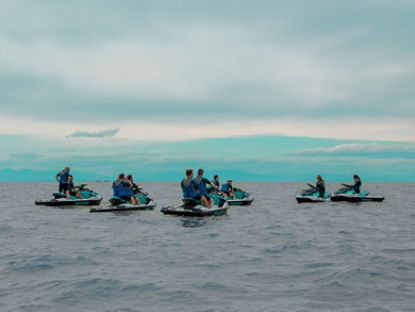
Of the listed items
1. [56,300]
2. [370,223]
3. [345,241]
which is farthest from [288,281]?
[370,223]

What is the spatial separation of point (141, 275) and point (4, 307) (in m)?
2.98

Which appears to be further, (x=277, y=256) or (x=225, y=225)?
(x=225, y=225)

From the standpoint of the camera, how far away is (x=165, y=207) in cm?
2189

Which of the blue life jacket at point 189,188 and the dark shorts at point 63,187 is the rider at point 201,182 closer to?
the blue life jacket at point 189,188

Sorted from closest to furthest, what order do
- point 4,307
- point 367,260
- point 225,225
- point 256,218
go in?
point 4,307
point 367,260
point 225,225
point 256,218

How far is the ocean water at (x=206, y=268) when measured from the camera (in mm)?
7723

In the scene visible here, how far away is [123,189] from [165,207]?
383 cm

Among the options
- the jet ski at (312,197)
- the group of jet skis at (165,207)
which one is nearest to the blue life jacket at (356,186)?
the jet ski at (312,197)

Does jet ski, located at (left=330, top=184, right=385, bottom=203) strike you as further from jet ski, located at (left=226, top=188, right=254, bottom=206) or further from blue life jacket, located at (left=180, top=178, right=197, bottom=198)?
blue life jacket, located at (left=180, top=178, right=197, bottom=198)

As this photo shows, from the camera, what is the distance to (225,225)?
19.1 meters

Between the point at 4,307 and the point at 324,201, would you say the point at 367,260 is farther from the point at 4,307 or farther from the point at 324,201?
the point at 324,201

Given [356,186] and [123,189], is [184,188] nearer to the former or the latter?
[123,189]

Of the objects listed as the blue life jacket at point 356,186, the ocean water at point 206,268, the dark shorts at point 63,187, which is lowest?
the ocean water at point 206,268

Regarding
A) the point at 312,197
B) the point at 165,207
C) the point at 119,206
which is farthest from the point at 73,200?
the point at 312,197
